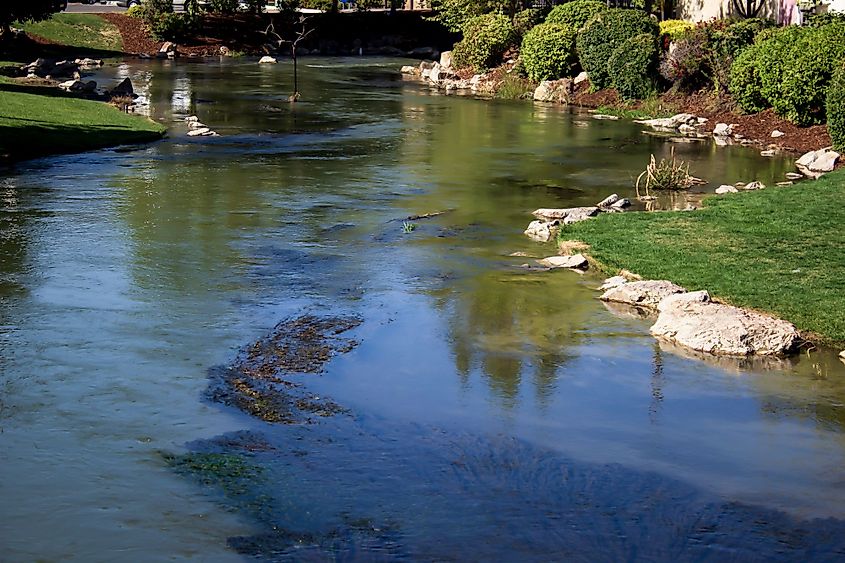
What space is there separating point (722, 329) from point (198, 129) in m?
21.9

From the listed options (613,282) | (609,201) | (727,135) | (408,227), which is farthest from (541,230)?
(727,135)

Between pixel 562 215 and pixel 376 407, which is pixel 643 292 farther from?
pixel 562 215

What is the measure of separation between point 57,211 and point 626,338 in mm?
12055

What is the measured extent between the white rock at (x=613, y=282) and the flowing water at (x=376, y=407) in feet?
0.73

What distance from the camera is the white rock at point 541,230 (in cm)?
1977

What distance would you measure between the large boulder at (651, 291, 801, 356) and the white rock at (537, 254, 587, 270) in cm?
296

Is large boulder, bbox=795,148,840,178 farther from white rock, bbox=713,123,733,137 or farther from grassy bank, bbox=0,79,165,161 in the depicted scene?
grassy bank, bbox=0,79,165,161

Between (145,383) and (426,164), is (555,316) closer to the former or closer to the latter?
(145,383)

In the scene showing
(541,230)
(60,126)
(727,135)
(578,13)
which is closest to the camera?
(541,230)

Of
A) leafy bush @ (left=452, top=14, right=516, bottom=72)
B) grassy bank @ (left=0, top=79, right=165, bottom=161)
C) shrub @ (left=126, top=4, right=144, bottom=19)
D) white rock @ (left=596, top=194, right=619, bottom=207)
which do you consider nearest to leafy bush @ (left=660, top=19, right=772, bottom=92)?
leafy bush @ (left=452, top=14, right=516, bottom=72)

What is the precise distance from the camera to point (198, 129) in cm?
3262

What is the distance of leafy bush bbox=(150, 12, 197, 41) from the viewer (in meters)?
66.1

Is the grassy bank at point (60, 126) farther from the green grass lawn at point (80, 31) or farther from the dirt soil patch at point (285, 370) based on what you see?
the green grass lawn at point (80, 31)

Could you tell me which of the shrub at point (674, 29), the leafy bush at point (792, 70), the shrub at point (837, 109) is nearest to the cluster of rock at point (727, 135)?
the shrub at point (837, 109)
